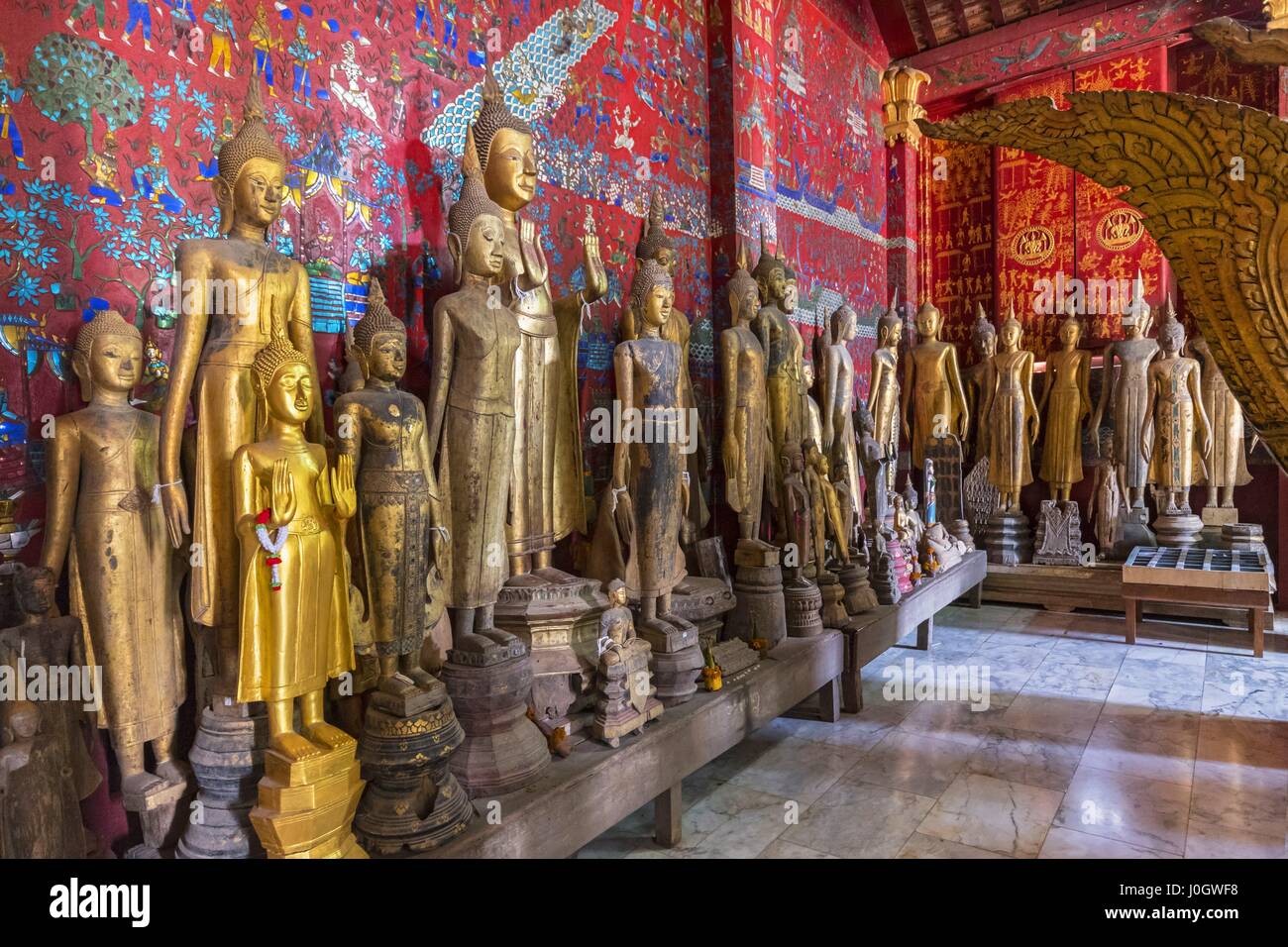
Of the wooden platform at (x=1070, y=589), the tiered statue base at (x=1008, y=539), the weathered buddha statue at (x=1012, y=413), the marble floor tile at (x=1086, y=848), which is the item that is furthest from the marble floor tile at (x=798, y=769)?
the weathered buddha statue at (x=1012, y=413)

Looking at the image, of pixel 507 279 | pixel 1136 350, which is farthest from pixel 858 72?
pixel 507 279

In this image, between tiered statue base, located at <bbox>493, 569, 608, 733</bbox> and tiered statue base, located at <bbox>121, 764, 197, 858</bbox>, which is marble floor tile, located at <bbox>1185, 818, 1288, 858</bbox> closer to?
tiered statue base, located at <bbox>493, 569, 608, 733</bbox>

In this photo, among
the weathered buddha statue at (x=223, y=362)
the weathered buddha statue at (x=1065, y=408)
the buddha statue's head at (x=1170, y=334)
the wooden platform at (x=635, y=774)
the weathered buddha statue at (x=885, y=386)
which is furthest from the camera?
the weathered buddha statue at (x=1065, y=408)

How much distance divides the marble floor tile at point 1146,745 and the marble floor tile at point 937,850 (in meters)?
1.26

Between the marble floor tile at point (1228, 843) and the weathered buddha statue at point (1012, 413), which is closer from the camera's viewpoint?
the marble floor tile at point (1228, 843)

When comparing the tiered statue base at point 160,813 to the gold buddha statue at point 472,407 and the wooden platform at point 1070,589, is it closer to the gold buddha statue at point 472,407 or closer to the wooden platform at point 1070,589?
the gold buddha statue at point 472,407

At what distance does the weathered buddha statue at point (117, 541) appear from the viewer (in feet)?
7.30

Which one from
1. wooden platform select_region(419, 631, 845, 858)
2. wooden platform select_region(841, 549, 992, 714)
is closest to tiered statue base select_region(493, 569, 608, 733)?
wooden platform select_region(419, 631, 845, 858)

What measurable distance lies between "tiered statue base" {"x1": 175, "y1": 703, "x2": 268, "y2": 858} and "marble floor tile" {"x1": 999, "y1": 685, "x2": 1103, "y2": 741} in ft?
13.3

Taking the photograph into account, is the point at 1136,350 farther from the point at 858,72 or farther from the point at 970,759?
the point at 970,759

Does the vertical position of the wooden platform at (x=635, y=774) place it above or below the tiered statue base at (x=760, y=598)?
below

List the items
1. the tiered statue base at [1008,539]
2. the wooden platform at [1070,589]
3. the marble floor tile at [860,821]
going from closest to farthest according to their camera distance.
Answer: the marble floor tile at [860,821] < the wooden platform at [1070,589] < the tiered statue base at [1008,539]

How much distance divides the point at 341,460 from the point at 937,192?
9198 millimetres

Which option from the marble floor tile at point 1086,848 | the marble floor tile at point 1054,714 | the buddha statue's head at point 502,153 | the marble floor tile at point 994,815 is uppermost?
the buddha statue's head at point 502,153
